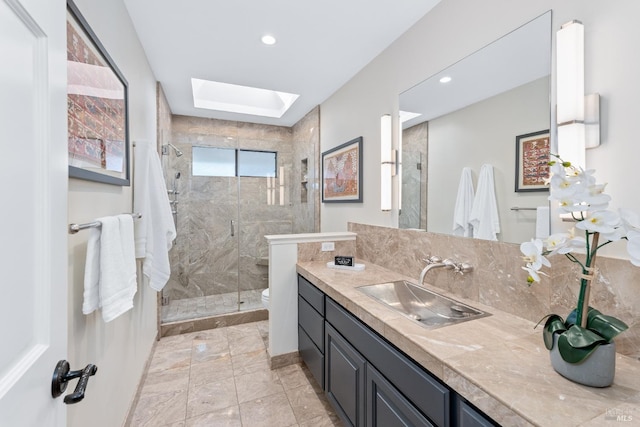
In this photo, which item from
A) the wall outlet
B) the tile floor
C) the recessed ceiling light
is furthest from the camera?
the wall outlet

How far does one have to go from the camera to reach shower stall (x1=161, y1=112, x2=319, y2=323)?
11.7 ft

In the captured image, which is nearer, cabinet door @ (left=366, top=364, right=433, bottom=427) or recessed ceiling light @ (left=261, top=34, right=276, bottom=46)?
cabinet door @ (left=366, top=364, right=433, bottom=427)

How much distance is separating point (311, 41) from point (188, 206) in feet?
8.26

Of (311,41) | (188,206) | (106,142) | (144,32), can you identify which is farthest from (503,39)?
(188,206)

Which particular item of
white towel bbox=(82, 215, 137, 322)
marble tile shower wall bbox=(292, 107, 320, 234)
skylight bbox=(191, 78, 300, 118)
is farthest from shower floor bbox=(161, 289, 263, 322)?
skylight bbox=(191, 78, 300, 118)

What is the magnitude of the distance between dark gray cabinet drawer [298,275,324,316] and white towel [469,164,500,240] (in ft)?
3.34

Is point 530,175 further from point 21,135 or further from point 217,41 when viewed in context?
point 217,41

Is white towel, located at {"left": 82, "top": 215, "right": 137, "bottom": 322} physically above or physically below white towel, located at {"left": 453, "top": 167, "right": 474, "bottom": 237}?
below

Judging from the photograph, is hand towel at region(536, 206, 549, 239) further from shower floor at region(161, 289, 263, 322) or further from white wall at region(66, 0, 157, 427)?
shower floor at region(161, 289, 263, 322)

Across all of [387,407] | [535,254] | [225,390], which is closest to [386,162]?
[535,254]

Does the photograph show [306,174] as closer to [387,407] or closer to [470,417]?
[387,407]

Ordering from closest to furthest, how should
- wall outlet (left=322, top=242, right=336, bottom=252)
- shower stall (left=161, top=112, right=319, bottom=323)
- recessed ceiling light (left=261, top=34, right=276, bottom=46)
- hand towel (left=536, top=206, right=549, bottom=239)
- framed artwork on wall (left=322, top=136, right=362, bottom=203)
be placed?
hand towel (left=536, top=206, right=549, bottom=239)
recessed ceiling light (left=261, top=34, right=276, bottom=46)
wall outlet (left=322, top=242, right=336, bottom=252)
framed artwork on wall (left=322, top=136, right=362, bottom=203)
shower stall (left=161, top=112, right=319, bottom=323)

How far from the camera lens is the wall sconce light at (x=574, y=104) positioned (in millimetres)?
1064

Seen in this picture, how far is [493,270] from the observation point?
143 cm
